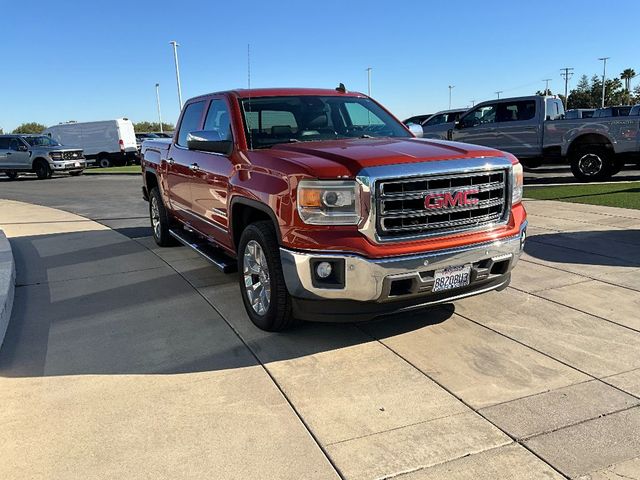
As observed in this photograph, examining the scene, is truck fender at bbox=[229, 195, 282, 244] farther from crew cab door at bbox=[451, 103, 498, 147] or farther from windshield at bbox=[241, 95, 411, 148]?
crew cab door at bbox=[451, 103, 498, 147]

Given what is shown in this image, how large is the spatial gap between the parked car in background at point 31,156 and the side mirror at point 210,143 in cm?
1975

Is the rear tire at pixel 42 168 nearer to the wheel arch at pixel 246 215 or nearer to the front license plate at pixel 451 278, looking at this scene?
the wheel arch at pixel 246 215

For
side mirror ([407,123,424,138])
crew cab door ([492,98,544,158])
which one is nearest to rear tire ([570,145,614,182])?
crew cab door ([492,98,544,158])

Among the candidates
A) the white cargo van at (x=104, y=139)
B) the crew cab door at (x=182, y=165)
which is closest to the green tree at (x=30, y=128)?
the white cargo van at (x=104, y=139)

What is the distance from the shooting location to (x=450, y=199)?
376 centimetres

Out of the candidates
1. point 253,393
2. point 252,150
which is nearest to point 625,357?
point 253,393

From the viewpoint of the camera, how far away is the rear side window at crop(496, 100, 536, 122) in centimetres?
1411

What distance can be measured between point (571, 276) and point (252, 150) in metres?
3.43

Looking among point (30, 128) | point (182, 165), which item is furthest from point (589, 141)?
point (30, 128)

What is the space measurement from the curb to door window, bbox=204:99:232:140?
235cm

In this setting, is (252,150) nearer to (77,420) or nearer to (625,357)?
(77,420)

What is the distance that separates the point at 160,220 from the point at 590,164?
10532mm

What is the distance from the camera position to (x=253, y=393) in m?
3.38

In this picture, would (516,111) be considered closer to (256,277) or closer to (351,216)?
(256,277)
